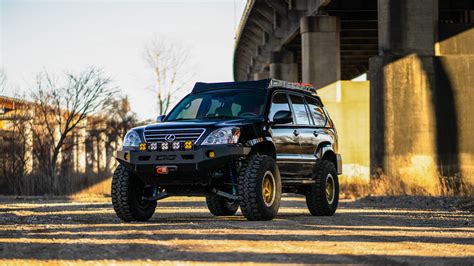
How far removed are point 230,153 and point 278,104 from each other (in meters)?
2.13

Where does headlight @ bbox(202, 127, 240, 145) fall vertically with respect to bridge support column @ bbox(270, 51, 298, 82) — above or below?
below

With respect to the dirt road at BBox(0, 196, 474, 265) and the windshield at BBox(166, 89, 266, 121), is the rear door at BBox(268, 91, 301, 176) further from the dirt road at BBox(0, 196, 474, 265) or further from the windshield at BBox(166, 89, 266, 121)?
the dirt road at BBox(0, 196, 474, 265)

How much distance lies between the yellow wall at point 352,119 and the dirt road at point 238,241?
20178 mm

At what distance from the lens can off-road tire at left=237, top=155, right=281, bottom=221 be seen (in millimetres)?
13336

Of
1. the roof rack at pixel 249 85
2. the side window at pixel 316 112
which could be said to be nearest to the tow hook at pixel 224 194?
the roof rack at pixel 249 85

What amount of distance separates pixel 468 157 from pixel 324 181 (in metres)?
12.5

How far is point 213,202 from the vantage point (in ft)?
53.5

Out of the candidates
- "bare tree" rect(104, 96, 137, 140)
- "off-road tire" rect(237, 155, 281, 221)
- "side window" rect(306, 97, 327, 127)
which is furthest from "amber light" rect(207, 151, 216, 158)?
"bare tree" rect(104, 96, 137, 140)

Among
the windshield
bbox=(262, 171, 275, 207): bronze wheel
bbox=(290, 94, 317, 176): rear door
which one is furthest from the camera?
bbox=(290, 94, 317, 176): rear door

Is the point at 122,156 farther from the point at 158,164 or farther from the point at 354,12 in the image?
the point at 354,12

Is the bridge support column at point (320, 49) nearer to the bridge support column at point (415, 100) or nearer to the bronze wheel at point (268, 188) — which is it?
the bridge support column at point (415, 100)

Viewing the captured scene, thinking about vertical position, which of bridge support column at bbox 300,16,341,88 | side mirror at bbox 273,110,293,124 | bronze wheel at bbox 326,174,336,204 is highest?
bridge support column at bbox 300,16,341,88

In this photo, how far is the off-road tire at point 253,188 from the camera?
13336 mm

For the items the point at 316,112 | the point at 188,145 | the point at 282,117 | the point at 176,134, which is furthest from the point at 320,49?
the point at 188,145
